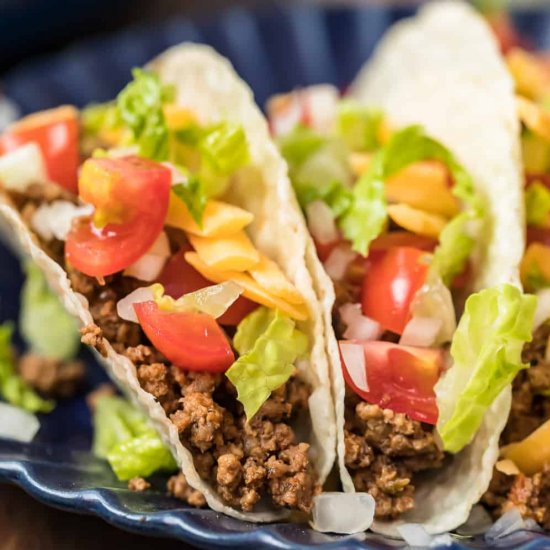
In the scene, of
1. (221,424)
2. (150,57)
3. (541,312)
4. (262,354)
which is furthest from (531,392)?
(150,57)

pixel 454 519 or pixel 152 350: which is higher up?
pixel 152 350

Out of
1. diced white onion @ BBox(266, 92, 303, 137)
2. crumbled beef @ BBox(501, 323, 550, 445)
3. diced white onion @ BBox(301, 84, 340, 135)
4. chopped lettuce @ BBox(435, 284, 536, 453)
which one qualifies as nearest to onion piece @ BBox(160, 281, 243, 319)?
chopped lettuce @ BBox(435, 284, 536, 453)

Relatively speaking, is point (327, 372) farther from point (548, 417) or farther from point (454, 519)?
point (548, 417)

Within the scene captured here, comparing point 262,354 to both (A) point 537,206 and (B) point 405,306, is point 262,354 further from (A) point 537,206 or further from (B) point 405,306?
(A) point 537,206

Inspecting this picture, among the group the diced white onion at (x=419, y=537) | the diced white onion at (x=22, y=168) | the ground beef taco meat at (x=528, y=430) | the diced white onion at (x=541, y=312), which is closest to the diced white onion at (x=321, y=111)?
the diced white onion at (x=22, y=168)

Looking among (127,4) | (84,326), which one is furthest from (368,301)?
(127,4)

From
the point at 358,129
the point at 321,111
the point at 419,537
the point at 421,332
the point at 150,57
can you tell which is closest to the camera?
the point at 419,537

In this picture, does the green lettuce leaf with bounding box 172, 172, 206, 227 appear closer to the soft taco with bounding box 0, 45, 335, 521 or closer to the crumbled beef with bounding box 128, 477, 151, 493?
the soft taco with bounding box 0, 45, 335, 521
